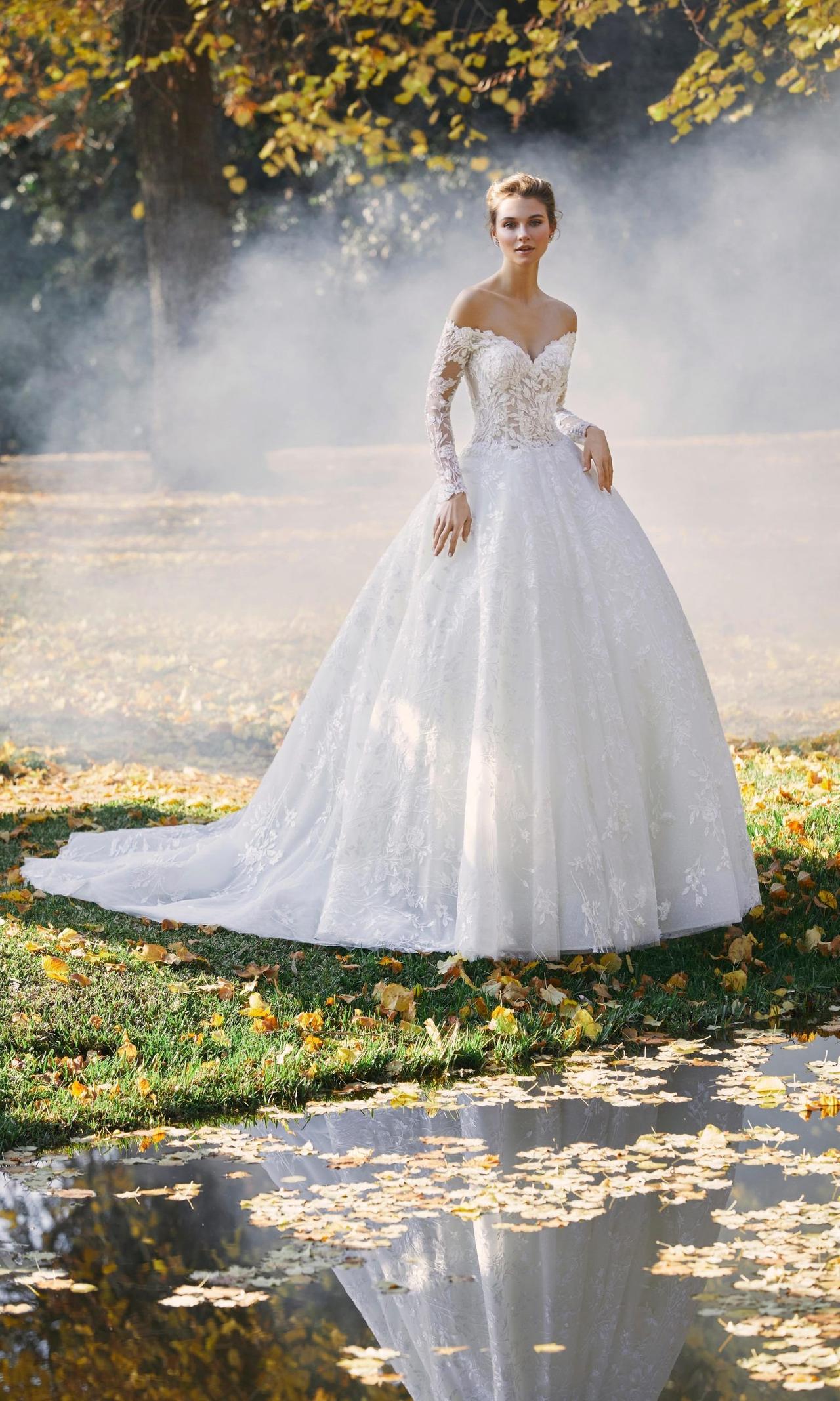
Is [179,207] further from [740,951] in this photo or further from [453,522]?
[740,951]

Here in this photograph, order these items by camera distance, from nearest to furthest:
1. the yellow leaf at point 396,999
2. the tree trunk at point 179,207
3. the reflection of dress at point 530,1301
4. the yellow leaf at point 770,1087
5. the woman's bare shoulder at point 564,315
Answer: the reflection of dress at point 530,1301 < the yellow leaf at point 770,1087 < the yellow leaf at point 396,999 < the woman's bare shoulder at point 564,315 < the tree trunk at point 179,207

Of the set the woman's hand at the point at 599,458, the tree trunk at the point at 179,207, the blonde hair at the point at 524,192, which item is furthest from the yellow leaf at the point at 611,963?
the tree trunk at the point at 179,207

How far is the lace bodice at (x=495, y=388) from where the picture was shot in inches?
174

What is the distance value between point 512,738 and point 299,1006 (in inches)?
36.5

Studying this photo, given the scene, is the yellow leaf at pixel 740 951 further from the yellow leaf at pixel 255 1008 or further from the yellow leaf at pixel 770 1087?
the yellow leaf at pixel 255 1008

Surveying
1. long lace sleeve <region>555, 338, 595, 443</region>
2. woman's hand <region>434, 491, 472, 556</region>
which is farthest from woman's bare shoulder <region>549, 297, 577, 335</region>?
woman's hand <region>434, 491, 472, 556</region>

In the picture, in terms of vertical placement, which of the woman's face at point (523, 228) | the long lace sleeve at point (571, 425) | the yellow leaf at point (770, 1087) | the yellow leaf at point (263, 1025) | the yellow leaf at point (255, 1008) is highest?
the woman's face at point (523, 228)

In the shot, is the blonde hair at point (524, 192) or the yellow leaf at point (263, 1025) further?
the blonde hair at point (524, 192)

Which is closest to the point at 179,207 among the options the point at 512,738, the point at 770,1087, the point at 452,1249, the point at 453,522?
the point at 453,522

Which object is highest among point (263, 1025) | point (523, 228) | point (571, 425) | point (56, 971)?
point (523, 228)

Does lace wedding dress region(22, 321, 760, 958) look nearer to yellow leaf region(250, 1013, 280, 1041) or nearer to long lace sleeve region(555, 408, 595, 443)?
long lace sleeve region(555, 408, 595, 443)

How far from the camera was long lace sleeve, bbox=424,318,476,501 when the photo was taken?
14.4 ft

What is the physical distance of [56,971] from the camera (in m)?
4.12

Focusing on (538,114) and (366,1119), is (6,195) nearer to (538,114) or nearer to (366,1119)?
(538,114)
